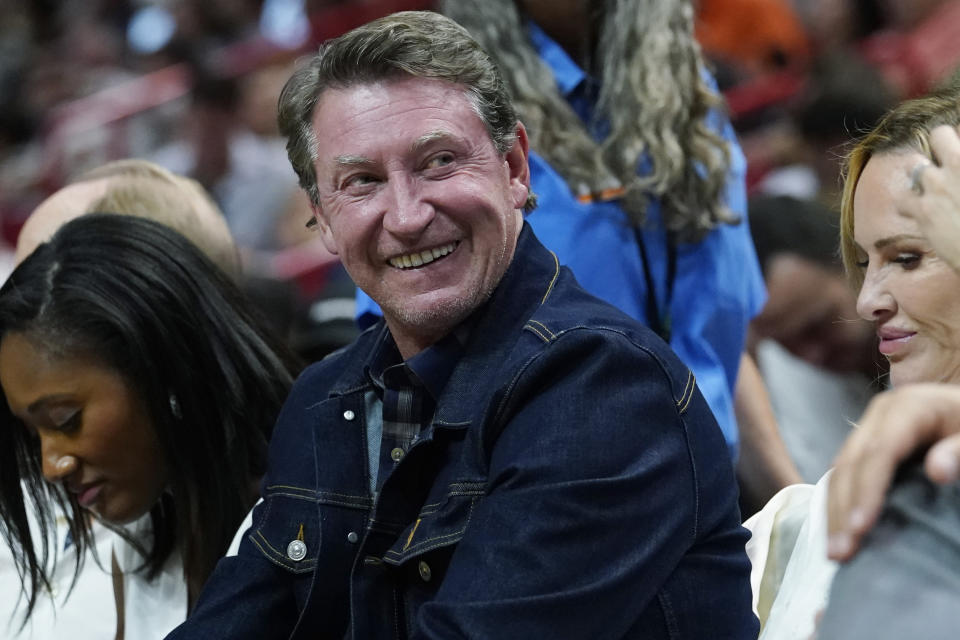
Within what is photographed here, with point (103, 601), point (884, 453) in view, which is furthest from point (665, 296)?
point (884, 453)

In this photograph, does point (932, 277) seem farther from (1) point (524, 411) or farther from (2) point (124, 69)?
(2) point (124, 69)

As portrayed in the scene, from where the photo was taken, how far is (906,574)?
111 cm

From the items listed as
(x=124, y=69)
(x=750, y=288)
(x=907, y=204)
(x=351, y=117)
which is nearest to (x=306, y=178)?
(x=351, y=117)

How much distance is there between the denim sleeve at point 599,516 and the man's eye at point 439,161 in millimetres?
339

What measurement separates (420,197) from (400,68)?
7.2 inches

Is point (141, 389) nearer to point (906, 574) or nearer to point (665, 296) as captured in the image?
point (665, 296)

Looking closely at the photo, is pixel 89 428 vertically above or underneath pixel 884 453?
above

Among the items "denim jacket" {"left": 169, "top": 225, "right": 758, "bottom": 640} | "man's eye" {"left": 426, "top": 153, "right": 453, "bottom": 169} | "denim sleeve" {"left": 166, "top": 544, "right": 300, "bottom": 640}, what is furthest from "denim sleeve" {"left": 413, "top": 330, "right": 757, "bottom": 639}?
"denim sleeve" {"left": 166, "top": 544, "right": 300, "bottom": 640}

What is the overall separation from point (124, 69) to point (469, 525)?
302 inches

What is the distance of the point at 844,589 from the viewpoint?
114 centimetres

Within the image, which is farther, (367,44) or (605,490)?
(367,44)

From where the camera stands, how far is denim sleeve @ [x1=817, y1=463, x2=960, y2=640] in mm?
1072

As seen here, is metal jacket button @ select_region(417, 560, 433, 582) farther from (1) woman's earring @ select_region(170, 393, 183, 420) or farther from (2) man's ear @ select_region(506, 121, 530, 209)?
(1) woman's earring @ select_region(170, 393, 183, 420)

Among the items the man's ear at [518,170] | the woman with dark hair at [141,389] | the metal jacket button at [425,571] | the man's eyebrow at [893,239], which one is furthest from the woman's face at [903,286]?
the woman with dark hair at [141,389]
